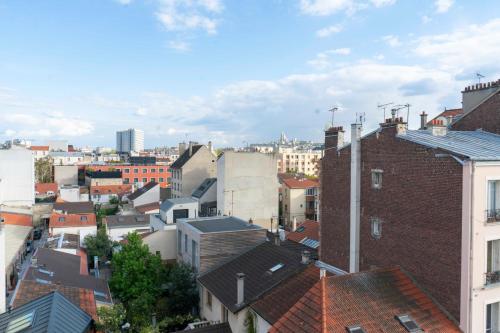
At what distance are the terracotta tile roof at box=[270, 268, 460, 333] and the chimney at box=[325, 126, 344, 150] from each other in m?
6.67

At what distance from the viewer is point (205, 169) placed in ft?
220

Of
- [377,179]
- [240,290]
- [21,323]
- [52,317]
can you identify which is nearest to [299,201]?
[240,290]

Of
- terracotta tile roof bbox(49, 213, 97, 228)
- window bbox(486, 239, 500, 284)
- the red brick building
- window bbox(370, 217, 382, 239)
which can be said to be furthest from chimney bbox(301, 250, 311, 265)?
the red brick building

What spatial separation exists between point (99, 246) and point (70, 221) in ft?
25.5

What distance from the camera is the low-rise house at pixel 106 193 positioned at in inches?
3270

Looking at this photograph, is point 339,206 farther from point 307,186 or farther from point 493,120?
point 307,186

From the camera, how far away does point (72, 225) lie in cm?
4847

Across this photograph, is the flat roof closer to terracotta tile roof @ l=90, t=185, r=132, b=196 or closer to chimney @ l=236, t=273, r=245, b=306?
chimney @ l=236, t=273, r=245, b=306

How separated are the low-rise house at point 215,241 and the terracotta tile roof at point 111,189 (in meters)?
57.2

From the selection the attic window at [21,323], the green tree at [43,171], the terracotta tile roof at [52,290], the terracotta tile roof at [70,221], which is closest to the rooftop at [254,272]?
the terracotta tile roof at [52,290]

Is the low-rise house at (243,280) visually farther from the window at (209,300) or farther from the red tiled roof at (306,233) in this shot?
the red tiled roof at (306,233)

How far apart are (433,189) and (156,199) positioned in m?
60.2

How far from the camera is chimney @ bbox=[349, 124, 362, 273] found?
18.5 metres

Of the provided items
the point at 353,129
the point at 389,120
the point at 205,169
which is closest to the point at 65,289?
the point at 353,129
